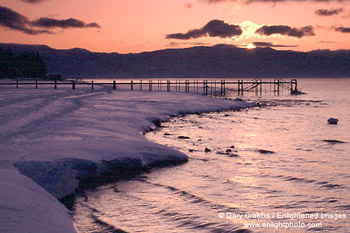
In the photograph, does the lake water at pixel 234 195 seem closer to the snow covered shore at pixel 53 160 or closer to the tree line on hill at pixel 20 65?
the snow covered shore at pixel 53 160

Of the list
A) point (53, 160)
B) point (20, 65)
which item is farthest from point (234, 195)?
point (20, 65)

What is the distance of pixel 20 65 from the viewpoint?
85.5 m

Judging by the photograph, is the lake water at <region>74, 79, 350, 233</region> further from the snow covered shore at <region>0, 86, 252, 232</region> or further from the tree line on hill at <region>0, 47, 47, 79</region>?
the tree line on hill at <region>0, 47, 47, 79</region>

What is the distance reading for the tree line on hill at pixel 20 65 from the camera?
8041 centimetres

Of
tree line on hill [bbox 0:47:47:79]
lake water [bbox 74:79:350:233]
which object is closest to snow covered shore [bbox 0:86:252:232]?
lake water [bbox 74:79:350:233]

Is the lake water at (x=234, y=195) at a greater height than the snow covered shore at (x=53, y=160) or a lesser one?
lesser

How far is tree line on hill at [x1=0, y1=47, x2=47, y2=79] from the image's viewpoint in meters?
80.4

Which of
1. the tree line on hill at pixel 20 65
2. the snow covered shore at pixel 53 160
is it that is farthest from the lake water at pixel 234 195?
the tree line on hill at pixel 20 65

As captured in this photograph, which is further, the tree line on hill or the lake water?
the tree line on hill

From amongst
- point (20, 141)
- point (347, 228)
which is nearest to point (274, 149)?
point (347, 228)

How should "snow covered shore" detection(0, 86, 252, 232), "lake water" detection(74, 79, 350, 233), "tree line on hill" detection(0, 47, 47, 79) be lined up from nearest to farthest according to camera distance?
1. "snow covered shore" detection(0, 86, 252, 232)
2. "lake water" detection(74, 79, 350, 233)
3. "tree line on hill" detection(0, 47, 47, 79)

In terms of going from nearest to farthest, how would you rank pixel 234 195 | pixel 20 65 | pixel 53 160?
pixel 234 195 < pixel 53 160 < pixel 20 65

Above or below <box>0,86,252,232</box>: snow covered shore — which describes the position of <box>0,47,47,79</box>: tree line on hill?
above

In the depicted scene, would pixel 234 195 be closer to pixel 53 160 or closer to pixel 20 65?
pixel 53 160
